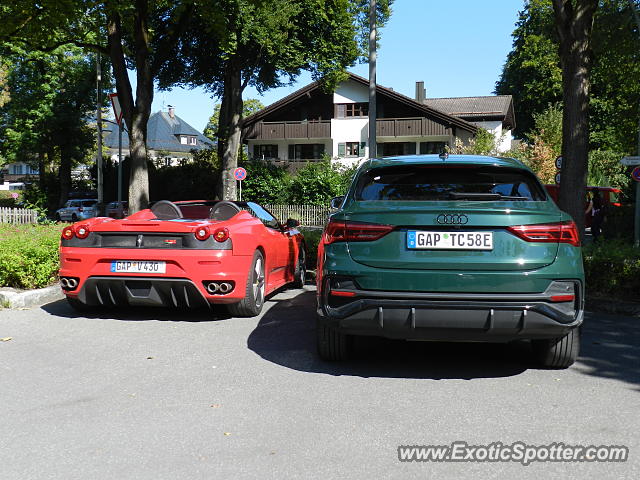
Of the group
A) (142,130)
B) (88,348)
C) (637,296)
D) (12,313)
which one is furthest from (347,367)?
(142,130)

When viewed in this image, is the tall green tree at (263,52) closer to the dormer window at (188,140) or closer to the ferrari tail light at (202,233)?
the ferrari tail light at (202,233)

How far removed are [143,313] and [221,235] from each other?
164 cm

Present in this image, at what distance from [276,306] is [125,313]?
1824 millimetres

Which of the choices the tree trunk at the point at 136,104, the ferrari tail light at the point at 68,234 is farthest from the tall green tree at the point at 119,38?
the ferrari tail light at the point at 68,234

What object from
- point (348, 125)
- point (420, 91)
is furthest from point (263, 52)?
point (420, 91)

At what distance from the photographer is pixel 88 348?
5.86m

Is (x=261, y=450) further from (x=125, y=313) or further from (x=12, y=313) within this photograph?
(x=12, y=313)

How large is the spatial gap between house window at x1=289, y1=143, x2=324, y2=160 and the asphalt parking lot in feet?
175

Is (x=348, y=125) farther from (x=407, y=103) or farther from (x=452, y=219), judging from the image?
(x=452, y=219)

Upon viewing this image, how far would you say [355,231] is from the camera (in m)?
4.68

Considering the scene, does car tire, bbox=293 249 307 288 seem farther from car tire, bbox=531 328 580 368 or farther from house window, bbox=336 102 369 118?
house window, bbox=336 102 369 118

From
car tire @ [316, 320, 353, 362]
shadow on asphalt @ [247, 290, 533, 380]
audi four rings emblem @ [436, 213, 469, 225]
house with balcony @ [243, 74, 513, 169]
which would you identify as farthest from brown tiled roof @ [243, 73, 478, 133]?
audi four rings emblem @ [436, 213, 469, 225]

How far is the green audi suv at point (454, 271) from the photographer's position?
446 centimetres

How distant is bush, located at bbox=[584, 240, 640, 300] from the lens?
28.0 feet
